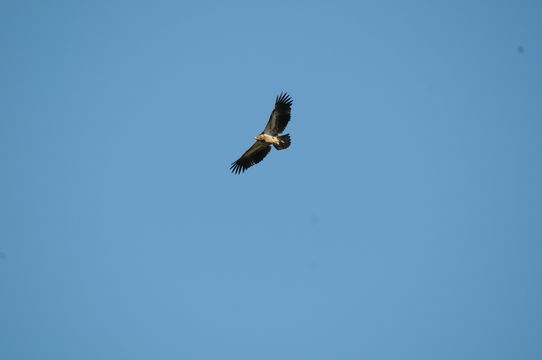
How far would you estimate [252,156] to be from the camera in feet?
97.3

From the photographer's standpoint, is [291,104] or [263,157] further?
[263,157]

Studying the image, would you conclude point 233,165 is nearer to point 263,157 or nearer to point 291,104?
point 263,157

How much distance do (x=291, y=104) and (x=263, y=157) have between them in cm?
334

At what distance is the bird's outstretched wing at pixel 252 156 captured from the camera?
29.2m

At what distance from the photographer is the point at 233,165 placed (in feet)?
98.4

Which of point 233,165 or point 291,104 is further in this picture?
point 233,165

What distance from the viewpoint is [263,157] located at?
29.4 meters

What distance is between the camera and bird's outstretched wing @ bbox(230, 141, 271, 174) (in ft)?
95.7

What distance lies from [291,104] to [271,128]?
153 cm

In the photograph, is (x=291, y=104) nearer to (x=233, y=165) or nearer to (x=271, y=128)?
(x=271, y=128)

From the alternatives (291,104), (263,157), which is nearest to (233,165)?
(263,157)

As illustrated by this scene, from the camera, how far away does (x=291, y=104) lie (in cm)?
2739

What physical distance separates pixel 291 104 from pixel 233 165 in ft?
15.4

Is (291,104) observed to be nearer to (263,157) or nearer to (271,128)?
(271,128)
